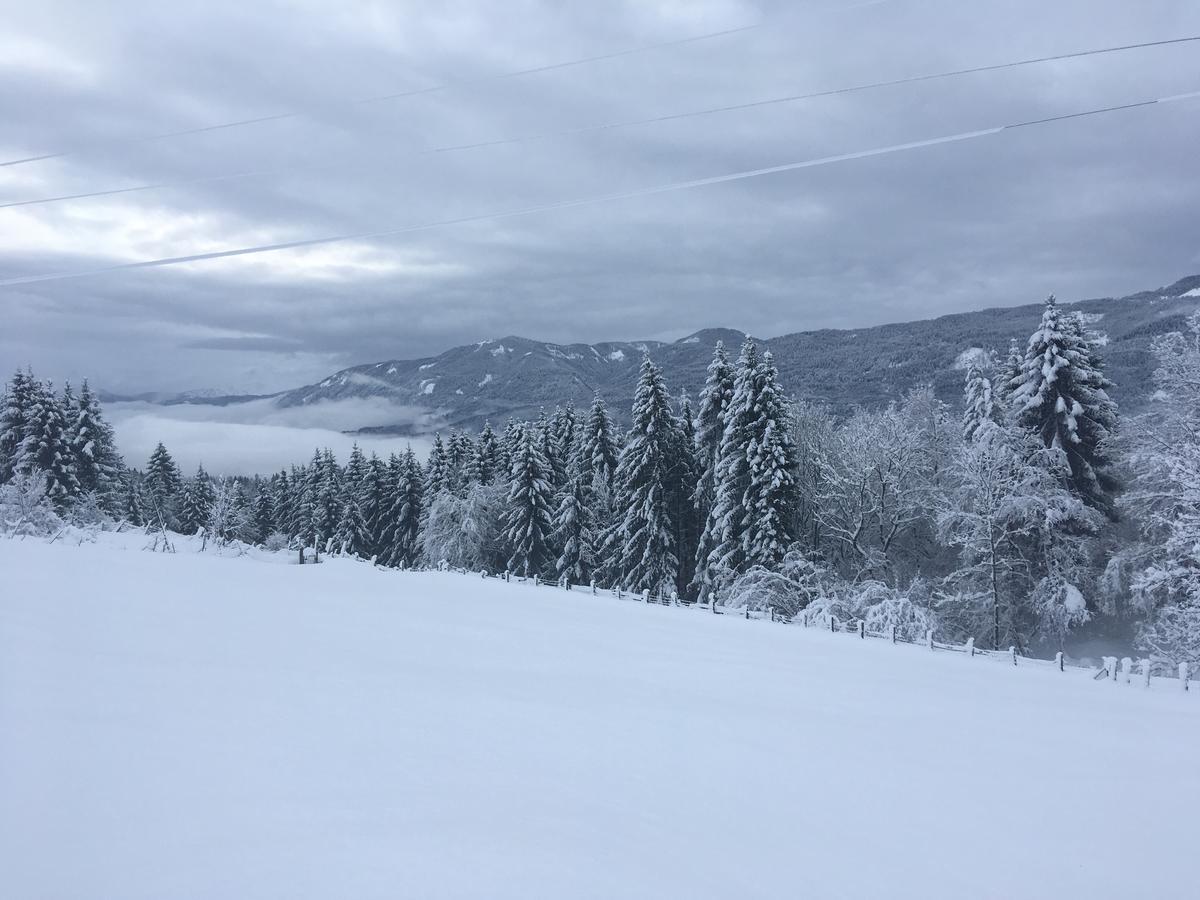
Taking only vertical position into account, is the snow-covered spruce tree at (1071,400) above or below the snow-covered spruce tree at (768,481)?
above

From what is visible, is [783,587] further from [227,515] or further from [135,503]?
[135,503]

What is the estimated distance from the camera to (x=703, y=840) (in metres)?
6.04

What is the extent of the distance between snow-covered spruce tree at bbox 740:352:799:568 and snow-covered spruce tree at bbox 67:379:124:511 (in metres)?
45.1

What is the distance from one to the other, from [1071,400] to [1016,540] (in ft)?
21.8

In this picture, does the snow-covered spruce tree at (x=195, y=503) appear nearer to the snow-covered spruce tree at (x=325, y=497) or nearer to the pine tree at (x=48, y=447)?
the snow-covered spruce tree at (x=325, y=497)

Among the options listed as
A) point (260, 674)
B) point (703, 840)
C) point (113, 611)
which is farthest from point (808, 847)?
point (113, 611)

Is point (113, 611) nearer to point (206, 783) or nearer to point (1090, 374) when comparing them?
point (206, 783)

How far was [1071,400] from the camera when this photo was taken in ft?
100.0

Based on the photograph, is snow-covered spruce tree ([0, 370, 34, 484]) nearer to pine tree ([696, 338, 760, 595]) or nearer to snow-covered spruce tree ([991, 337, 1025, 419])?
pine tree ([696, 338, 760, 595])

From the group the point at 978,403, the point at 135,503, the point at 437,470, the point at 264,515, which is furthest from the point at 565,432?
the point at 135,503

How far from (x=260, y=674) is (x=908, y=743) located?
8853mm

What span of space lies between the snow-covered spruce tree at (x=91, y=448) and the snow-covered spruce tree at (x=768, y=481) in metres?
45.1

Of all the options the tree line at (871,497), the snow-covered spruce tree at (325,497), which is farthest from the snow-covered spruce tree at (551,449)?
the snow-covered spruce tree at (325,497)

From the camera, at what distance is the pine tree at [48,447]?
4481cm
